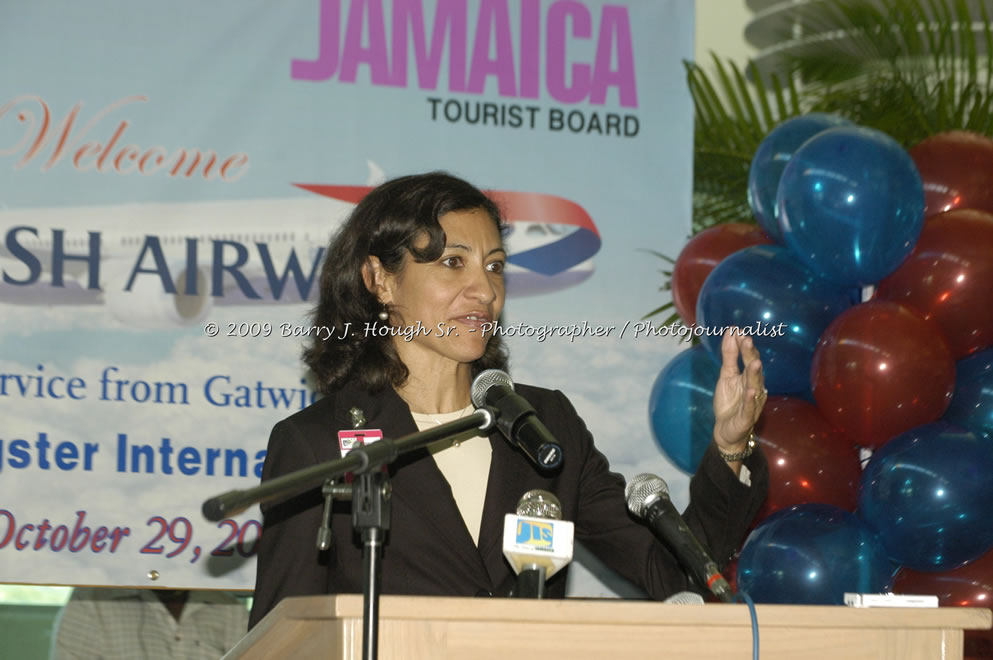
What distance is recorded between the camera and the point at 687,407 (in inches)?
128

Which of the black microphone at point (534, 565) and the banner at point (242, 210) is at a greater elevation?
the banner at point (242, 210)

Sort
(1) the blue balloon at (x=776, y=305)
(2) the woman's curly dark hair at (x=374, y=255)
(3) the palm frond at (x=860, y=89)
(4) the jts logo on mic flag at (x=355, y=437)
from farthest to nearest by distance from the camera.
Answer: (3) the palm frond at (x=860, y=89) → (1) the blue balloon at (x=776, y=305) → (2) the woman's curly dark hair at (x=374, y=255) → (4) the jts logo on mic flag at (x=355, y=437)

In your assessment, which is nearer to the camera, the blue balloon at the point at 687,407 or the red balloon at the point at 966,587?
the red balloon at the point at 966,587

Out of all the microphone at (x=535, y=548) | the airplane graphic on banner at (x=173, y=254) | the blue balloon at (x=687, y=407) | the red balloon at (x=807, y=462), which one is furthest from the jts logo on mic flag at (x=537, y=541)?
the airplane graphic on banner at (x=173, y=254)

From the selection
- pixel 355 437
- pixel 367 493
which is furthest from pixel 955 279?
pixel 367 493

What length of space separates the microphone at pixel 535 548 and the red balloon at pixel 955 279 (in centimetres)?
161

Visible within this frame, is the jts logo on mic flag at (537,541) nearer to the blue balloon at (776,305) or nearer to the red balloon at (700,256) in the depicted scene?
Answer: the blue balloon at (776,305)

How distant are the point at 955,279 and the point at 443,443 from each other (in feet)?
4.76

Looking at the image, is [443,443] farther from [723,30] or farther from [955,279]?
[723,30]

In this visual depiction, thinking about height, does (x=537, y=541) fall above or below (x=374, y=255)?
below

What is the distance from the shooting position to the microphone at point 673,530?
5.22 ft

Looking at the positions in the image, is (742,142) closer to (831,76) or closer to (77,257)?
(831,76)

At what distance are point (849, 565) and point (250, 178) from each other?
80.6 inches

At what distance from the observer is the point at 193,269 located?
11.0 ft
